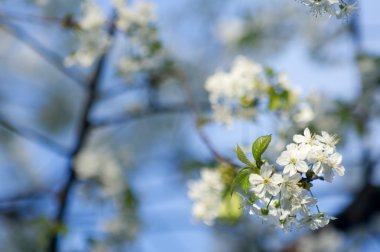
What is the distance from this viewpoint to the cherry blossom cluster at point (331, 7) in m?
1.43

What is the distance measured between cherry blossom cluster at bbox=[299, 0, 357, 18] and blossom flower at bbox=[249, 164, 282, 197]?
0.40 m

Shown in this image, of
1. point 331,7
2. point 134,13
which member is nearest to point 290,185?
point 331,7

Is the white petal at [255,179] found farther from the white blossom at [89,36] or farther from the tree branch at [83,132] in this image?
the tree branch at [83,132]

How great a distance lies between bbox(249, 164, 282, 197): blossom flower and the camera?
4.90 ft

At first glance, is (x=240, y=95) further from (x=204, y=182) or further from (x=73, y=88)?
(x=73, y=88)

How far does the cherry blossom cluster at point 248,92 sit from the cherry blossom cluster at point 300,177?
1027 millimetres

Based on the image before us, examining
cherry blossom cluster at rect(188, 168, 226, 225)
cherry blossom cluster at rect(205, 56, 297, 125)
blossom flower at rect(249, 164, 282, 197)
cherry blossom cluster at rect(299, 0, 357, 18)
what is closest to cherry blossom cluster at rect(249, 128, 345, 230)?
blossom flower at rect(249, 164, 282, 197)

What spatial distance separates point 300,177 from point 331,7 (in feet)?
1.39

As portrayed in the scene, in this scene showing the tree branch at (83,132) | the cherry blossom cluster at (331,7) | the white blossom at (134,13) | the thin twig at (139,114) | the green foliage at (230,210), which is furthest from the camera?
the thin twig at (139,114)

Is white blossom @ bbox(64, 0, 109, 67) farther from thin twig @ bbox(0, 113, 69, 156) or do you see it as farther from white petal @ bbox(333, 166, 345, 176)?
white petal @ bbox(333, 166, 345, 176)

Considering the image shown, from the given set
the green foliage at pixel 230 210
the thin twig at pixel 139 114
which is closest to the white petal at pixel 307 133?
the green foliage at pixel 230 210

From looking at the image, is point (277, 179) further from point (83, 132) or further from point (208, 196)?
point (83, 132)

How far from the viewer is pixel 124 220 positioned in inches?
150

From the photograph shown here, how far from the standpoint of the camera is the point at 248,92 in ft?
8.42
